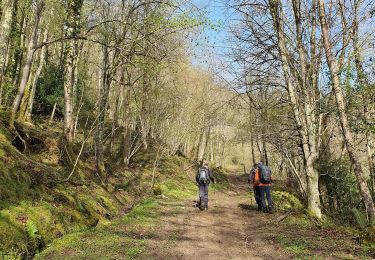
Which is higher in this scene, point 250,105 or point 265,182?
point 250,105

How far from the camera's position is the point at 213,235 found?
393 inches

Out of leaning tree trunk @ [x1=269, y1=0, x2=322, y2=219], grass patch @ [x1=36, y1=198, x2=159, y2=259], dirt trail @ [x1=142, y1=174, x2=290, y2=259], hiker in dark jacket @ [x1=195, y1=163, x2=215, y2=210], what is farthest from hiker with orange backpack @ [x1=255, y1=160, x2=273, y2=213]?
grass patch @ [x1=36, y1=198, x2=159, y2=259]

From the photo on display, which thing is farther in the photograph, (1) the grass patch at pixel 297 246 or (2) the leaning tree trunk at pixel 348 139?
(2) the leaning tree trunk at pixel 348 139

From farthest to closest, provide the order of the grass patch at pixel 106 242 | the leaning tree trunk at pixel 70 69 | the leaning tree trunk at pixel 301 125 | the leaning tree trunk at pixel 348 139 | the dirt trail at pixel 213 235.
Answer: the leaning tree trunk at pixel 70 69 < the leaning tree trunk at pixel 301 125 < the leaning tree trunk at pixel 348 139 < the dirt trail at pixel 213 235 < the grass patch at pixel 106 242

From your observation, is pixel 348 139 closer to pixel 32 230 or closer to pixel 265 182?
pixel 265 182

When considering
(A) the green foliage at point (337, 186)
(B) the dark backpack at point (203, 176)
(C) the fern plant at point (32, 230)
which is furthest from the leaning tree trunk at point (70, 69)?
(A) the green foliage at point (337, 186)

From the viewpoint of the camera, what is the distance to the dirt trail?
316 inches

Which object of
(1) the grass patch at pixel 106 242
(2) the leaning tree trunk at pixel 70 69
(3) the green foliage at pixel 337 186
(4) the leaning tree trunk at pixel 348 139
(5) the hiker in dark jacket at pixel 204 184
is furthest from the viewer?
(3) the green foliage at pixel 337 186

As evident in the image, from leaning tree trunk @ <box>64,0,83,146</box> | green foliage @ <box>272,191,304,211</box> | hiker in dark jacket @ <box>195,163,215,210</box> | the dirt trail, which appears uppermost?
leaning tree trunk @ <box>64,0,83,146</box>

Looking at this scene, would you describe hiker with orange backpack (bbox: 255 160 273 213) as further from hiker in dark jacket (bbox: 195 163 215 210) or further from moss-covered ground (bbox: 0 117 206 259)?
moss-covered ground (bbox: 0 117 206 259)

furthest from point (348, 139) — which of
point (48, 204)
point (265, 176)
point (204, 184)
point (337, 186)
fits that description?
point (48, 204)

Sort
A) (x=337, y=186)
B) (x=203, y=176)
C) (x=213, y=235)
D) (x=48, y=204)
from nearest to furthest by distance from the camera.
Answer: (x=48, y=204)
(x=213, y=235)
(x=203, y=176)
(x=337, y=186)

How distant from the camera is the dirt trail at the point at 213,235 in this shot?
804 cm

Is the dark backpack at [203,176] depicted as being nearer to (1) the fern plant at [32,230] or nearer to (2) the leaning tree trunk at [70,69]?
(2) the leaning tree trunk at [70,69]
